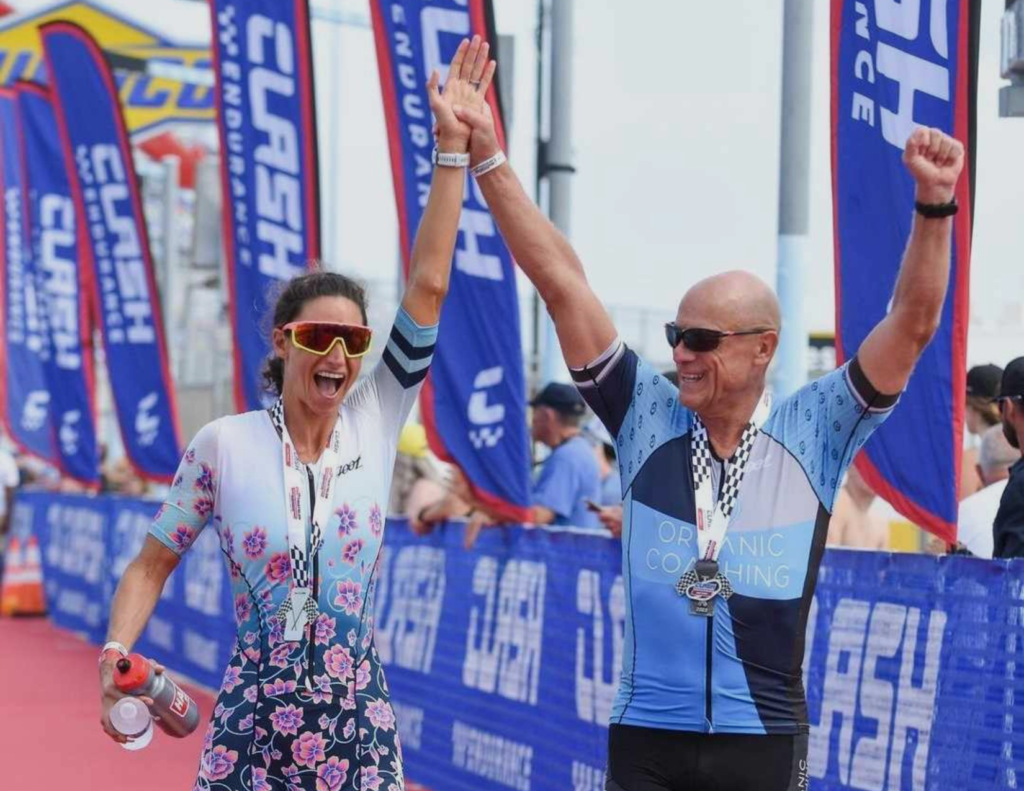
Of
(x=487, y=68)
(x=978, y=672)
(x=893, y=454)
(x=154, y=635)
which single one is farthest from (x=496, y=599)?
(x=154, y=635)

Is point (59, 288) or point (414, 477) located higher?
point (59, 288)

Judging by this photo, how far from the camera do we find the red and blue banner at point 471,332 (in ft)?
26.4

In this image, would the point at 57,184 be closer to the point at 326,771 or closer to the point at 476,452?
the point at 476,452

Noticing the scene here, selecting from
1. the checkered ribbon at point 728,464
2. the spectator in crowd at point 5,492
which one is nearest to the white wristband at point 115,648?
the checkered ribbon at point 728,464

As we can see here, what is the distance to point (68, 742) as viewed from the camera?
34.3 ft

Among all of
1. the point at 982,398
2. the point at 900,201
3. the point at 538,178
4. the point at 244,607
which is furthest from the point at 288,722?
the point at 538,178

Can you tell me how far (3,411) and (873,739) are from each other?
17.7 meters

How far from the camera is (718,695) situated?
12.3ft

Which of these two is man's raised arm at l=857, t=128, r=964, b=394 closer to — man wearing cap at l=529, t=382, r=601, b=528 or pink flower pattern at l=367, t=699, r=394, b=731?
pink flower pattern at l=367, t=699, r=394, b=731

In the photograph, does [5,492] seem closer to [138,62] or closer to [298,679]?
[138,62]

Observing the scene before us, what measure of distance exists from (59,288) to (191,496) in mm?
15781

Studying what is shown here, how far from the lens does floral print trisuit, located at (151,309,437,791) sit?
391 centimetres

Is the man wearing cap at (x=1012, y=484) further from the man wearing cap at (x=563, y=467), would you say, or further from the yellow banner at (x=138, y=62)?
the yellow banner at (x=138, y=62)

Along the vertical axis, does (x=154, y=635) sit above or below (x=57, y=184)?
below
